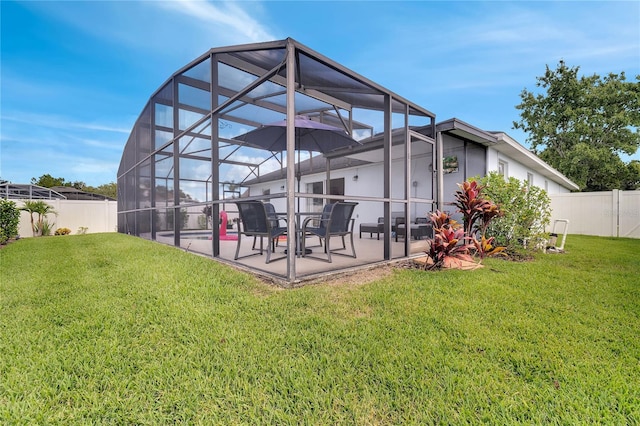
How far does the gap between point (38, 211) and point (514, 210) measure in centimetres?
1646

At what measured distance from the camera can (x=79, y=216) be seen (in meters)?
13.2

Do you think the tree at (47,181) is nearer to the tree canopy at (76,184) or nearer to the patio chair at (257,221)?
the tree canopy at (76,184)

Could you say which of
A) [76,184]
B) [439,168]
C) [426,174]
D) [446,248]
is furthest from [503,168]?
Answer: [76,184]

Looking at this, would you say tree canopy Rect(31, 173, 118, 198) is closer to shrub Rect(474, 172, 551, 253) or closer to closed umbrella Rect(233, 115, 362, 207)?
closed umbrella Rect(233, 115, 362, 207)

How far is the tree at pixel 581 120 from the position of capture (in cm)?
1716

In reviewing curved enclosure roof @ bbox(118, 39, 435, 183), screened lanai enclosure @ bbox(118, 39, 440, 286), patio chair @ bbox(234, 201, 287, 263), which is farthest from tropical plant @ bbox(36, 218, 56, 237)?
patio chair @ bbox(234, 201, 287, 263)

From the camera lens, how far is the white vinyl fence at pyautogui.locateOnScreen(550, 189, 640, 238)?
33.7 ft

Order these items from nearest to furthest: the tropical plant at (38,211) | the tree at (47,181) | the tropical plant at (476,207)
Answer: the tropical plant at (476,207) → the tropical plant at (38,211) → the tree at (47,181)

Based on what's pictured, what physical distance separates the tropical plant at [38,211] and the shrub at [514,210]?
51.7 ft

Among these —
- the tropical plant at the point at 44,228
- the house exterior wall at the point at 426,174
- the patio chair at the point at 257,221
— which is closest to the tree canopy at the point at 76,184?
the tropical plant at the point at 44,228

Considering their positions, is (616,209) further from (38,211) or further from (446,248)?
(38,211)

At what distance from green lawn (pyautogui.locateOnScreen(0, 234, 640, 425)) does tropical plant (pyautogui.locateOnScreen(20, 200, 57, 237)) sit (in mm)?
10769

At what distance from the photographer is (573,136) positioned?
18.5m

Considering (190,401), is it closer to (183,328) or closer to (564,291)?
(183,328)
